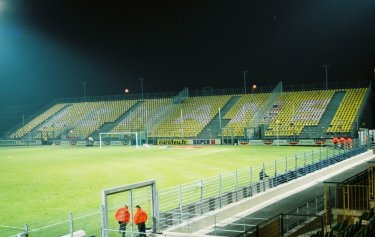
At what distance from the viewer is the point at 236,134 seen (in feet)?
183

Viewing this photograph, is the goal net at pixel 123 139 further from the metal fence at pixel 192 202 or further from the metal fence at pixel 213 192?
the metal fence at pixel 192 202

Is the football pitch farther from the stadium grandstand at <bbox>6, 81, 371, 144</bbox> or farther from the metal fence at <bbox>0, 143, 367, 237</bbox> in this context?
the stadium grandstand at <bbox>6, 81, 371, 144</bbox>

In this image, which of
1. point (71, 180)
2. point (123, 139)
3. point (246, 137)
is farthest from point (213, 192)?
point (123, 139)

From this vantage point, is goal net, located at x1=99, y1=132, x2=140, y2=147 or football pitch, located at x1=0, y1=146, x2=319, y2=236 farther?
goal net, located at x1=99, y1=132, x2=140, y2=147

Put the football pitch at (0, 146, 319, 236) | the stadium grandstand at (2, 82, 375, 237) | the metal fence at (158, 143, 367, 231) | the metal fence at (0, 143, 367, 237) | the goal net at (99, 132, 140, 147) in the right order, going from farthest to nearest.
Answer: the goal net at (99, 132, 140, 147)
the football pitch at (0, 146, 319, 236)
the stadium grandstand at (2, 82, 375, 237)
the metal fence at (158, 143, 367, 231)
the metal fence at (0, 143, 367, 237)

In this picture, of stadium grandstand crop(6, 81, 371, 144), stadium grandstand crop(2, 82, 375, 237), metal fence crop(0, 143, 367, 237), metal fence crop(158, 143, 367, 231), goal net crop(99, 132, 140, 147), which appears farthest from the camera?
goal net crop(99, 132, 140, 147)

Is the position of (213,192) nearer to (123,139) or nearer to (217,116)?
(217,116)

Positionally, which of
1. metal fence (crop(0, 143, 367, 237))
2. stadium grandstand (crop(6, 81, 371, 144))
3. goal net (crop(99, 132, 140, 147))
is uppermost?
stadium grandstand (crop(6, 81, 371, 144))

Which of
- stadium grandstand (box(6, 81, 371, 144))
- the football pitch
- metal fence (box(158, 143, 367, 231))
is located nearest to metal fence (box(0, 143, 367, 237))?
metal fence (box(158, 143, 367, 231))

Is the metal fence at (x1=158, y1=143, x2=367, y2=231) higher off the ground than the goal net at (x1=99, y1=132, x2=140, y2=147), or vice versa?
the goal net at (x1=99, y1=132, x2=140, y2=147)

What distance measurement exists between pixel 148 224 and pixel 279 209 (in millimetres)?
5931

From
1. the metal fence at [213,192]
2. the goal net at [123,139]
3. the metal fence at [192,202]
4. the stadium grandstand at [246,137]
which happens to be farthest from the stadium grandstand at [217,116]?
the metal fence at [192,202]

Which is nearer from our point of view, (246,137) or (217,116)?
(246,137)

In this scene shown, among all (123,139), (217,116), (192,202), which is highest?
(217,116)
